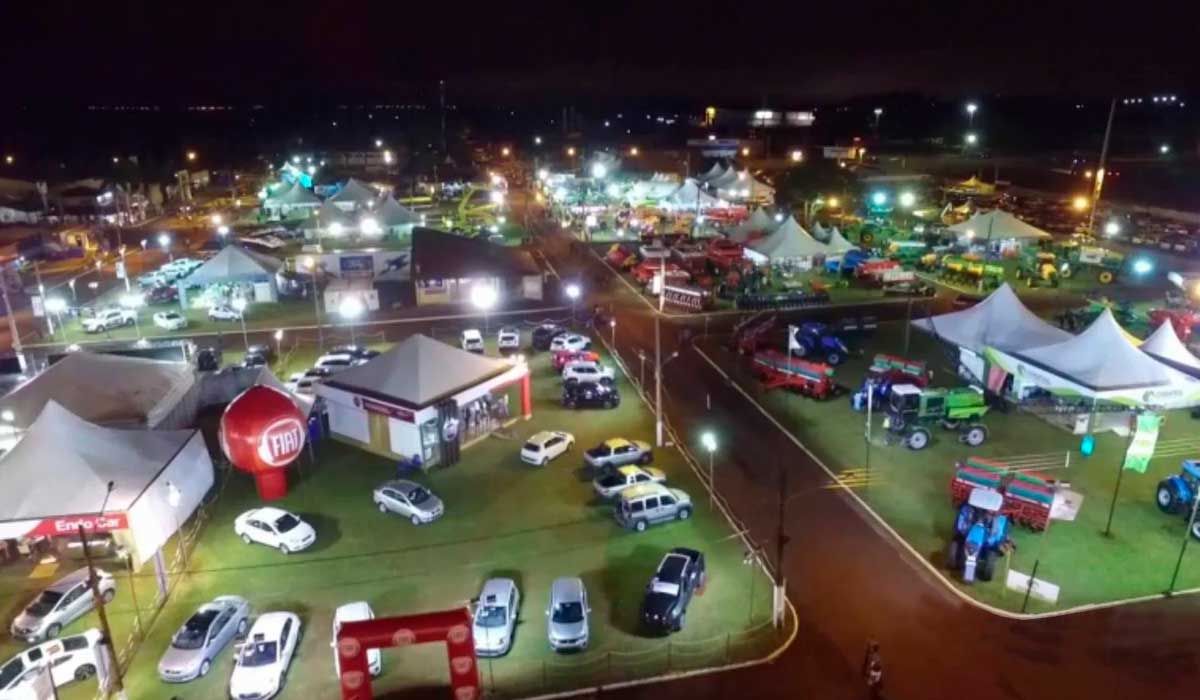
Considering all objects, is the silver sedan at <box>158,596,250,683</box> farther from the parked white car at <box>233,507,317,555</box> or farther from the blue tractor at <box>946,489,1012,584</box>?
the blue tractor at <box>946,489,1012,584</box>

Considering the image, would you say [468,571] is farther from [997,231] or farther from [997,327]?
[997,231]

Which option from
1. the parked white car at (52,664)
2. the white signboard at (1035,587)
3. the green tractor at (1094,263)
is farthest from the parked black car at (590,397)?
the green tractor at (1094,263)

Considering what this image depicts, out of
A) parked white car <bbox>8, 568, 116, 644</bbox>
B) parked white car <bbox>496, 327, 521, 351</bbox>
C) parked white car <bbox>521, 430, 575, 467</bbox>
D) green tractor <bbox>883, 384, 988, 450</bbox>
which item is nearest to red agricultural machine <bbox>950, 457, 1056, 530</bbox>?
green tractor <bbox>883, 384, 988, 450</bbox>

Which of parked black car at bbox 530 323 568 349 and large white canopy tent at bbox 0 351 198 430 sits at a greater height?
large white canopy tent at bbox 0 351 198 430

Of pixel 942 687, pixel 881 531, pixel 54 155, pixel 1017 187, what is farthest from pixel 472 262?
pixel 54 155

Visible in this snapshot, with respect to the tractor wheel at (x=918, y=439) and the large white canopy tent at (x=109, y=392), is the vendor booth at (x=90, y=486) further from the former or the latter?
the tractor wheel at (x=918, y=439)

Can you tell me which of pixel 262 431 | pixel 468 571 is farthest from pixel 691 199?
pixel 468 571
